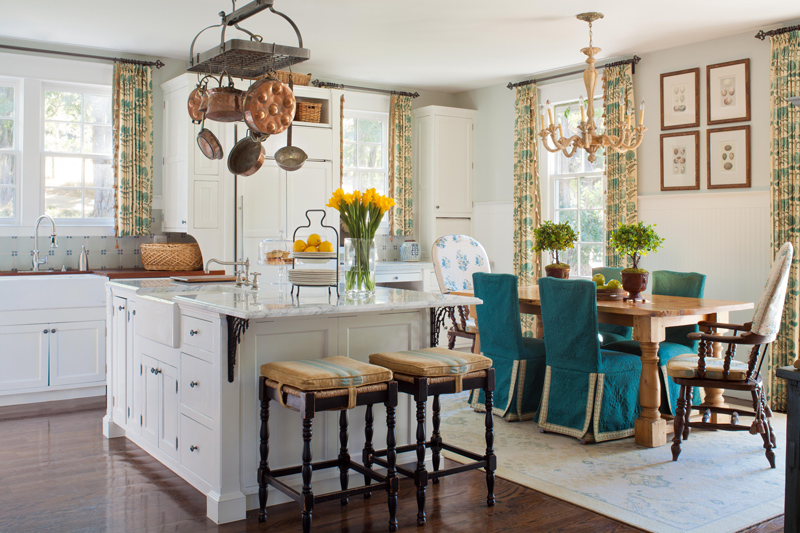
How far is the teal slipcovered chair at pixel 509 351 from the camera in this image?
4.60 m

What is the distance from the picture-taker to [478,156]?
763cm

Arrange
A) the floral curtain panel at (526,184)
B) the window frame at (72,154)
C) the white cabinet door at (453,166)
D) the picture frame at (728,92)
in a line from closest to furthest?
the picture frame at (728,92), the window frame at (72,154), the floral curtain panel at (526,184), the white cabinet door at (453,166)

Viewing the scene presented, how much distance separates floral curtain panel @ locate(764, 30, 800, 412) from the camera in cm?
504

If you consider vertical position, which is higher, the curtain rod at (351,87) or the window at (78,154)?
the curtain rod at (351,87)

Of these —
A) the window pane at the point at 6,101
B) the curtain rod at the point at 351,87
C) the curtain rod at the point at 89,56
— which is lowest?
the window pane at the point at 6,101

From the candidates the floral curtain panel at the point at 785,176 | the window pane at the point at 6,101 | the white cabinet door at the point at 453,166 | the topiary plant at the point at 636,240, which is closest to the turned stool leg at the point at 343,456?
the topiary plant at the point at 636,240

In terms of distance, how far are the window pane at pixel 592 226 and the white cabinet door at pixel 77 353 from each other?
4.17 metres

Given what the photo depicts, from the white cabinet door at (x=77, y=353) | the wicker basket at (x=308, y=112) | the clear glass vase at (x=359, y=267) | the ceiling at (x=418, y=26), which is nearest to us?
the clear glass vase at (x=359, y=267)

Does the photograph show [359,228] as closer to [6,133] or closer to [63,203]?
[63,203]

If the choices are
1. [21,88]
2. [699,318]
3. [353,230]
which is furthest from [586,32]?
[21,88]

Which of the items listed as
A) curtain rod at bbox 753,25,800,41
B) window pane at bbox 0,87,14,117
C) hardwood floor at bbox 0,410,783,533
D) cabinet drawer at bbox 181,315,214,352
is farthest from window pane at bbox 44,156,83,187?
curtain rod at bbox 753,25,800,41

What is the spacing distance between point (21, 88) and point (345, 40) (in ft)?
8.53

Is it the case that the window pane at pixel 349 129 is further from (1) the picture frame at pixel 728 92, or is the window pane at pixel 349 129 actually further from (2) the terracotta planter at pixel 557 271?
(1) the picture frame at pixel 728 92

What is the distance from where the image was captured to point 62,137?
5996mm
